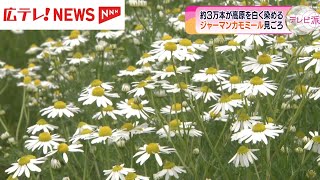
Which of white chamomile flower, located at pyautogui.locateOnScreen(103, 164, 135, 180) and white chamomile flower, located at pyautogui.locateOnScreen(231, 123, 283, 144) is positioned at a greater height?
white chamomile flower, located at pyautogui.locateOnScreen(231, 123, 283, 144)

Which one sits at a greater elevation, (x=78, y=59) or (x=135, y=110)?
(x=78, y=59)

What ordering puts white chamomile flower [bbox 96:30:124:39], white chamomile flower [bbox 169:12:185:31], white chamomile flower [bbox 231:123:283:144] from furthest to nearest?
white chamomile flower [bbox 96:30:124:39], white chamomile flower [bbox 169:12:185:31], white chamomile flower [bbox 231:123:283:144]

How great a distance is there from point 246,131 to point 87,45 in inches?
114

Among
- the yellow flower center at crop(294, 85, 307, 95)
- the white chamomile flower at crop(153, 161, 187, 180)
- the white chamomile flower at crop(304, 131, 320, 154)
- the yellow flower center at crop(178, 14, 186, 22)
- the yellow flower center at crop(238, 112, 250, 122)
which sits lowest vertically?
the white chamomile flower at crop(153, 161, 187, 180)

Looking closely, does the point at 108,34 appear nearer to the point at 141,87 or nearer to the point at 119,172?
the point at 141,87

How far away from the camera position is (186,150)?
10.2 ft

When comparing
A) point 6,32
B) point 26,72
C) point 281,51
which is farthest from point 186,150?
point 6,32

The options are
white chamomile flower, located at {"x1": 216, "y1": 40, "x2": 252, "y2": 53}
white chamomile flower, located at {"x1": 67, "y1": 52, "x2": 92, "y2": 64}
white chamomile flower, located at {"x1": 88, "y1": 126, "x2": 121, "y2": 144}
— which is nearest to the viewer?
white chamomile flower, located at {"x1": 88, "y1": 126, "x2": 121, "y2": 144}

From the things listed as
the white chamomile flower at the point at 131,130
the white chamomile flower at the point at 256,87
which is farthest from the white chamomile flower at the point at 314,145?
the white chamomile flower at the point at 131,130

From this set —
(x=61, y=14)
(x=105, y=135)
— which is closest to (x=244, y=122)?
(x=105, y=135)

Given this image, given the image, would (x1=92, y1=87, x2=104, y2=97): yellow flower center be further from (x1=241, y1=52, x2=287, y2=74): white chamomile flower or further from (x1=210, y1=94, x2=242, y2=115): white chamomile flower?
(x1=241, y1=52, x2=287, y2=74): white chamomile flower

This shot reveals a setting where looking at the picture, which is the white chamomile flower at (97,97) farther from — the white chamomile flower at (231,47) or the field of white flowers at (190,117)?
the white chamomile flower at (231,47)

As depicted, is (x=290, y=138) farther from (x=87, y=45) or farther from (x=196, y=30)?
(x=87, y=45)

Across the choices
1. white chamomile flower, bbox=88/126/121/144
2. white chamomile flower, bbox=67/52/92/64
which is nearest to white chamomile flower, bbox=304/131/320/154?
white chamomile flower, bbox=88/126/121/144
